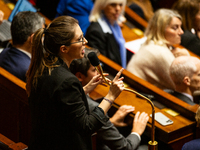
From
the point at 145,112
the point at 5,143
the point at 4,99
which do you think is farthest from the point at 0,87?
the point at 145,112

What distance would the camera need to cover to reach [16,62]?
2.16 m

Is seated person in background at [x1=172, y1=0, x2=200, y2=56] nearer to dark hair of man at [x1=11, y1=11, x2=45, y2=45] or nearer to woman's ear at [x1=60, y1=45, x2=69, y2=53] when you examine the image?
dark hair of man at [x1=11, y1=11, x2=45, y2=45]

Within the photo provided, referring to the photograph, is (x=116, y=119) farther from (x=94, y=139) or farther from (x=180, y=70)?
(x=180, y=70)

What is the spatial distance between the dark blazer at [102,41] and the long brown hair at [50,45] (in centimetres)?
144

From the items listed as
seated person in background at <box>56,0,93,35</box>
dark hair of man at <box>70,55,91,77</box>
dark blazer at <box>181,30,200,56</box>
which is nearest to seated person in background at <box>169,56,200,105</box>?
dark hair of man at <box>70,55,91,77</box>

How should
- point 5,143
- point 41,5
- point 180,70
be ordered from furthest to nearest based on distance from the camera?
1. point 41,5
2. point 180,70
3. point 5,143

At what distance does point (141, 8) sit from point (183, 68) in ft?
6.85

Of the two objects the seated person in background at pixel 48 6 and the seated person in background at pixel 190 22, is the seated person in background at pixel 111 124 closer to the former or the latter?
the seated person in background at pixel 190 22

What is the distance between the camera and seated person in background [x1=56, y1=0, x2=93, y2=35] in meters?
3.33

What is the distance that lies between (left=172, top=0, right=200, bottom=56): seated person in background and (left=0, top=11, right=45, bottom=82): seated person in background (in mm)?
1781

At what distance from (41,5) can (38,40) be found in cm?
232

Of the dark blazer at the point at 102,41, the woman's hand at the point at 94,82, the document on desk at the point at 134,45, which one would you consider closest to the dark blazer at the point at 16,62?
the woman's hand at the point at 94,82

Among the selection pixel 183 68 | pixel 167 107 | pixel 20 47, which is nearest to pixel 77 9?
pixel 20 47

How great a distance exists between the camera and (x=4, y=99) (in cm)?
216
